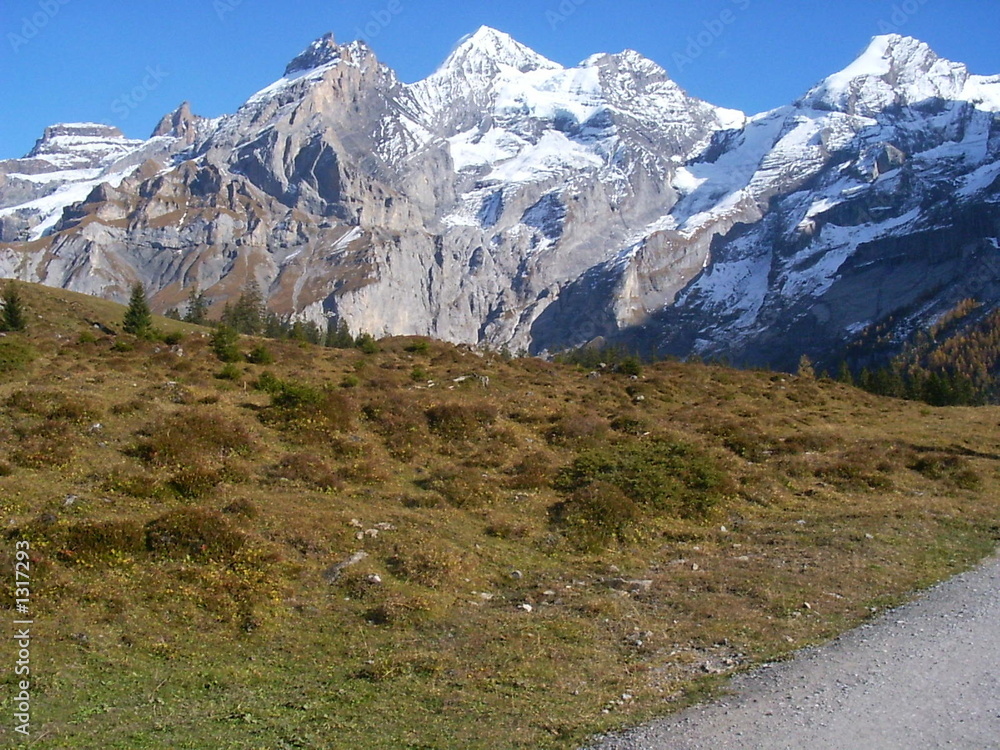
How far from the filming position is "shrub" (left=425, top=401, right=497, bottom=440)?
29.1 metres

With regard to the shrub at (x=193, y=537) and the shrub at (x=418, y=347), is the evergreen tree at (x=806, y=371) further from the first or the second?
the shrub at (x=193, y=537)

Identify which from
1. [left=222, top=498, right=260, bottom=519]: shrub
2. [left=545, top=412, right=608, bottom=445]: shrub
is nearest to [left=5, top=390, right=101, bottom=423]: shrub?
[left=222, top=498, right=260, bottom=519]: shrub

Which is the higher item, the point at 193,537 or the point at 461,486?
the point at 461,486

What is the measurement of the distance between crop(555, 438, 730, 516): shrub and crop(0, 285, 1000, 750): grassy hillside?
0.11 metres

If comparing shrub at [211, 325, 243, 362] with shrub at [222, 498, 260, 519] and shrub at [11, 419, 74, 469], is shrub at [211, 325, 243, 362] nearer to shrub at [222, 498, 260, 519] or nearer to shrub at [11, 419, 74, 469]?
shrub at [11, 419, 74, 469]

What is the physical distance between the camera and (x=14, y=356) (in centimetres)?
3250

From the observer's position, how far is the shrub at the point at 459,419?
29.1 m

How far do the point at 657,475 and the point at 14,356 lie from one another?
27.2 meters

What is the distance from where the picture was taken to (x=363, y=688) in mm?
12555

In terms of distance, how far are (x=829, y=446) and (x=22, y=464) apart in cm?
2876

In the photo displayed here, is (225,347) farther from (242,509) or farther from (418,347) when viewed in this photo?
(242,509)

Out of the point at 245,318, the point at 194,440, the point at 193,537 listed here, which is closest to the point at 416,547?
the point at 193,537

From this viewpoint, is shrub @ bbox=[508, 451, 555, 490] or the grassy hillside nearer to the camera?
the grassy hillside

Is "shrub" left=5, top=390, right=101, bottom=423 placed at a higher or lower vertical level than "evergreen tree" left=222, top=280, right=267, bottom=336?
lower
